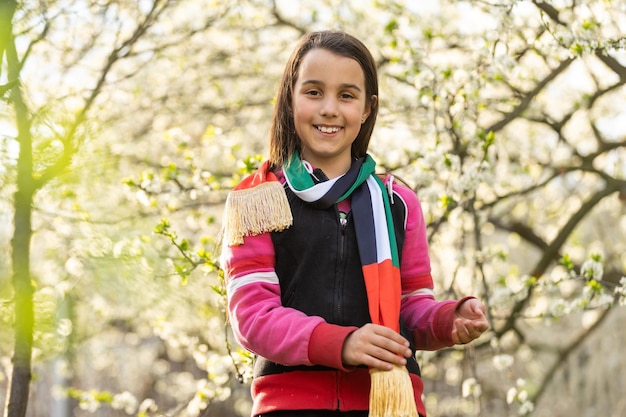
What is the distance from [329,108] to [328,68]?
0.32ft

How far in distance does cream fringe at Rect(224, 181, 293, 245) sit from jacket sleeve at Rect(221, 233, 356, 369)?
23 millimetres

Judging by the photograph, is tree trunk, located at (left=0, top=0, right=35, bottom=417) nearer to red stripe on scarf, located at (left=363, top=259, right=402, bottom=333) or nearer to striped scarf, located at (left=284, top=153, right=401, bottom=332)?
striped scarf, located at (left=284, top=153, right=401, bottom=332)

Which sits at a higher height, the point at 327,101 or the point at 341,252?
the point at 327,101

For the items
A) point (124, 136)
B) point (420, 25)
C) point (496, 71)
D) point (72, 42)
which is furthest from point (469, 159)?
point (124, 136)

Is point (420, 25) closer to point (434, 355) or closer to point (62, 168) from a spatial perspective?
point (434, 355)

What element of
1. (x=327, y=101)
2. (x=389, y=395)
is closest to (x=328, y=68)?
(x=327, y=101)

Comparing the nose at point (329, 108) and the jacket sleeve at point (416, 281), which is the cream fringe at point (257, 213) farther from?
the jacket sleeve at point (416, 281)

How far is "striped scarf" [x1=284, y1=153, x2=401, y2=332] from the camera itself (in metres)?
1.97

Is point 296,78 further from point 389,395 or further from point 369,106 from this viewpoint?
point 389,395

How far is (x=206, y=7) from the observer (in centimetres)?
553

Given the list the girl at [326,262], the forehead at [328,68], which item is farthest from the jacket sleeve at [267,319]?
the forehead at [328,68]

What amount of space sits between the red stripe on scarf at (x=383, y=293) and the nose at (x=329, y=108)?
370 millimetres

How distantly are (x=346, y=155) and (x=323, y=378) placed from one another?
0.57 meters

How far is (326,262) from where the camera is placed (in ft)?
6.59
